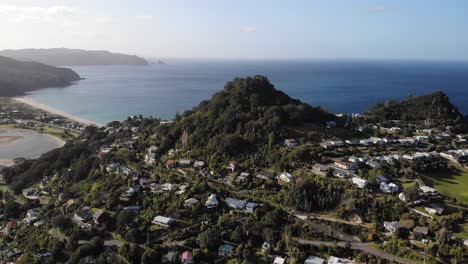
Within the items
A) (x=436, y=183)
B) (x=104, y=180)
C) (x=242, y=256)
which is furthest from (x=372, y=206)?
(x=104, y=180)

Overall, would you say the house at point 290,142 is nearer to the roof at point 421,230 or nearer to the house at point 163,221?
the house at point 163,221

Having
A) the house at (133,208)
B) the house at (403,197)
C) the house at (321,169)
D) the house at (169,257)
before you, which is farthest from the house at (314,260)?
the house at (133,208)

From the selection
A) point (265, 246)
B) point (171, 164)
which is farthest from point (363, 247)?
point (171, 164)

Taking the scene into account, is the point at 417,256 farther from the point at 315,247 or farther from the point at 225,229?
the point at 225,229

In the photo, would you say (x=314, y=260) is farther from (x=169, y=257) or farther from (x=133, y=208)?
(x=133, y=208)

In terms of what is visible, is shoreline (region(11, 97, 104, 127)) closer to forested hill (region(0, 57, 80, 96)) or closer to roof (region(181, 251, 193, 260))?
forested hill (region(0, 57, 80, 96))

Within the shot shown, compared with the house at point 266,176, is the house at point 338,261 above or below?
below
